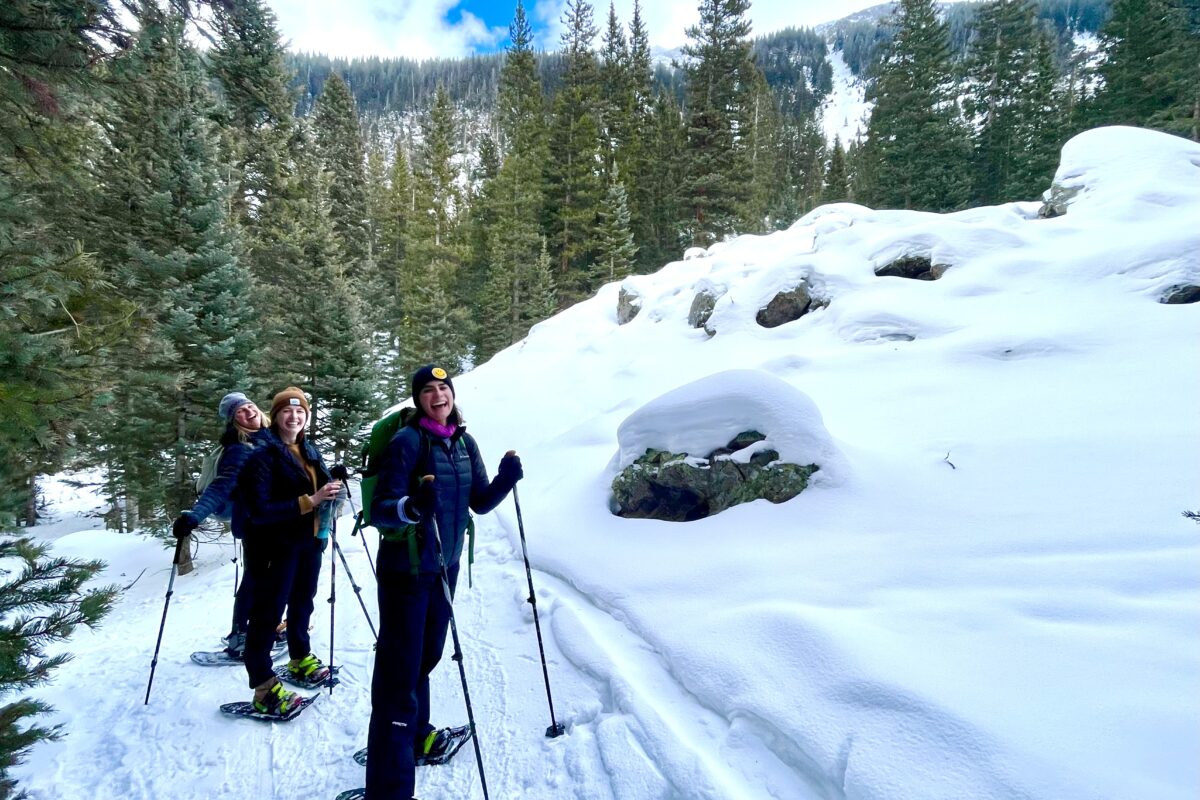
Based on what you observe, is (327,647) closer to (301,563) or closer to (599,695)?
(301,563)

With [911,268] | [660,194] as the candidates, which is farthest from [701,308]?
[660,194]

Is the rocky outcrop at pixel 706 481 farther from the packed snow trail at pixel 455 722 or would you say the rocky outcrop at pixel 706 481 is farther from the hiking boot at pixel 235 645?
the hiking boot at pixel 235 645

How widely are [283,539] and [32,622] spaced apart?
1.69 m

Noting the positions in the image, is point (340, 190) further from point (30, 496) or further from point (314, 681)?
point (314, 681)

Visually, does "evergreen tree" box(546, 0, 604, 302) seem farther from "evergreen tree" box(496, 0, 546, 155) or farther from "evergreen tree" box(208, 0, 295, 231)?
"evergreen tree" box(208, 0, 295, 231)

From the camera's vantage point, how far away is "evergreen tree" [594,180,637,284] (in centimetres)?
2733

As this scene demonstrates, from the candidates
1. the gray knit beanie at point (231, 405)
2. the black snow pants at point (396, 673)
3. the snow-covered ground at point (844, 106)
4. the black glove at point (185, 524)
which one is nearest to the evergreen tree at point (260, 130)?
the gray knit beanie at point (231, 405)

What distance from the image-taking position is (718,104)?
27266mm

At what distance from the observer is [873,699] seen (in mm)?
2934

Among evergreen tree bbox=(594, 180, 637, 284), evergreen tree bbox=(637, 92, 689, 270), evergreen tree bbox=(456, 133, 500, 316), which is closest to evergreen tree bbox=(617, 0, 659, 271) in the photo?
evergreen tree bbox=(637, 92, 689, 270)

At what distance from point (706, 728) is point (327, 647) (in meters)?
3.50

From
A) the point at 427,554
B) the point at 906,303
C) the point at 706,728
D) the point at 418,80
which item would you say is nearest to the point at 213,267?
the point at 427,554

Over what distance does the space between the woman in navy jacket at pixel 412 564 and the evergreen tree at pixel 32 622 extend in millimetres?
1178

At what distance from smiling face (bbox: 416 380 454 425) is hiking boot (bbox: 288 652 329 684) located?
2611mm
